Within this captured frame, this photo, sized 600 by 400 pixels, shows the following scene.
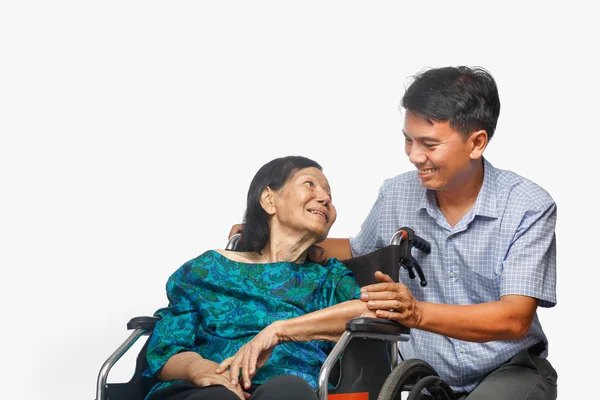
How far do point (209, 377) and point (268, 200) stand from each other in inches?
28.4

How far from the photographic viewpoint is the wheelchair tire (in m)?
2.49

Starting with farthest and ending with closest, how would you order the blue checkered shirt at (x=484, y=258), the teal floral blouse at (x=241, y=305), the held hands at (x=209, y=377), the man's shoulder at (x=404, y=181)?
1. the man's shoulder at (x=404, y=181)
2. the blue checkered shirt at (x=484, y=258)
3. the teal floral blouse at (x=241, y=305)
4. the held hands at (x=209, y=377)

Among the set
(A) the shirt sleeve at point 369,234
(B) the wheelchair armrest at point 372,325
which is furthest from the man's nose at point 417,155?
(B) the wheelchair armrest at point 372,325

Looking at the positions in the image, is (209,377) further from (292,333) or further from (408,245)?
(408,245)

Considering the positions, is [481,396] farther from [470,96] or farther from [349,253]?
[470,96]

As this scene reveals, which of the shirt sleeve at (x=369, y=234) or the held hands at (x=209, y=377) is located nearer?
the held hands at (x=209, y=377)

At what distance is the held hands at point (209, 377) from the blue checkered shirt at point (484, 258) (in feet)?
2.81

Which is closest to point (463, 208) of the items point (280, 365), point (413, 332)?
point (413, 332)

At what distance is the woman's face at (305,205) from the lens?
9.12 ft

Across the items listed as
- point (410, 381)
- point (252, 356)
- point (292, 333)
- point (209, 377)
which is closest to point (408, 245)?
point (410, 381)

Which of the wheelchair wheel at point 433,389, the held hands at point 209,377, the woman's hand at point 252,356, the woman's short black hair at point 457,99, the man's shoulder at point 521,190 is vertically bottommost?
the wheelchair wheel at point 433,389

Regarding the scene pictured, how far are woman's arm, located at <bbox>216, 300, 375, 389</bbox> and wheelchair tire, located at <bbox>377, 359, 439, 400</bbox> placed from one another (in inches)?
7.6

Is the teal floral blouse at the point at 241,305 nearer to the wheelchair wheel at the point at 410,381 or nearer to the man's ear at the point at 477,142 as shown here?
the wheelchair wheel at the point at 410,381

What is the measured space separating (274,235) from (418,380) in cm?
69
